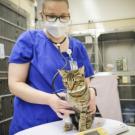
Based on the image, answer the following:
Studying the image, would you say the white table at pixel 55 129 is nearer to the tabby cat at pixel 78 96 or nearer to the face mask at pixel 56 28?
the tabby cat at pixel 78 96

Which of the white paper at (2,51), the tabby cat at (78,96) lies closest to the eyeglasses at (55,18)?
the tabby cat at (78,96)

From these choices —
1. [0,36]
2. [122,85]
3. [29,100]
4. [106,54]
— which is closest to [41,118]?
[29,100]

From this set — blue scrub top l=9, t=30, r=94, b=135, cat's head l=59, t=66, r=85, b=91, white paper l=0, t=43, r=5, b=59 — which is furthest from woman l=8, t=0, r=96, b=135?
white paper l=0, t=43, r=5, b=59

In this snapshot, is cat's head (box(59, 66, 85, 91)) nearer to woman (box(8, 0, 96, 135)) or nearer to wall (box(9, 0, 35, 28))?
woman (box(8, 0, 96, 135))

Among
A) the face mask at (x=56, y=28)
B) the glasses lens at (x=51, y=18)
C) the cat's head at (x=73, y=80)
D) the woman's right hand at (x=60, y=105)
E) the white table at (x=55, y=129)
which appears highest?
the glasses lens at (x=51, y=18)

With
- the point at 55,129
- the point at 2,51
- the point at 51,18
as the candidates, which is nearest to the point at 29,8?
the point at 2,51

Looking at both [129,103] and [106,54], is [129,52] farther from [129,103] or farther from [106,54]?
[129,103]

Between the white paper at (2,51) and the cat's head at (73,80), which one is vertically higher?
the white paper at (2,51)

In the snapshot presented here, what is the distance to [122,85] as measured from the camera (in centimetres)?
306

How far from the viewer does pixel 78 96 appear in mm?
697

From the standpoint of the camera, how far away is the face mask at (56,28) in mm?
912

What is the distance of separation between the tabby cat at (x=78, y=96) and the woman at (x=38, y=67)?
0.05m

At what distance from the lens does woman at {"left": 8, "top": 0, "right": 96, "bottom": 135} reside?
2.70 feet

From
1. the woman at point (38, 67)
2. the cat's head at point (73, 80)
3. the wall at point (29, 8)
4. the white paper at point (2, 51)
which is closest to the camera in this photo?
the cat's head at point (73, 80)
